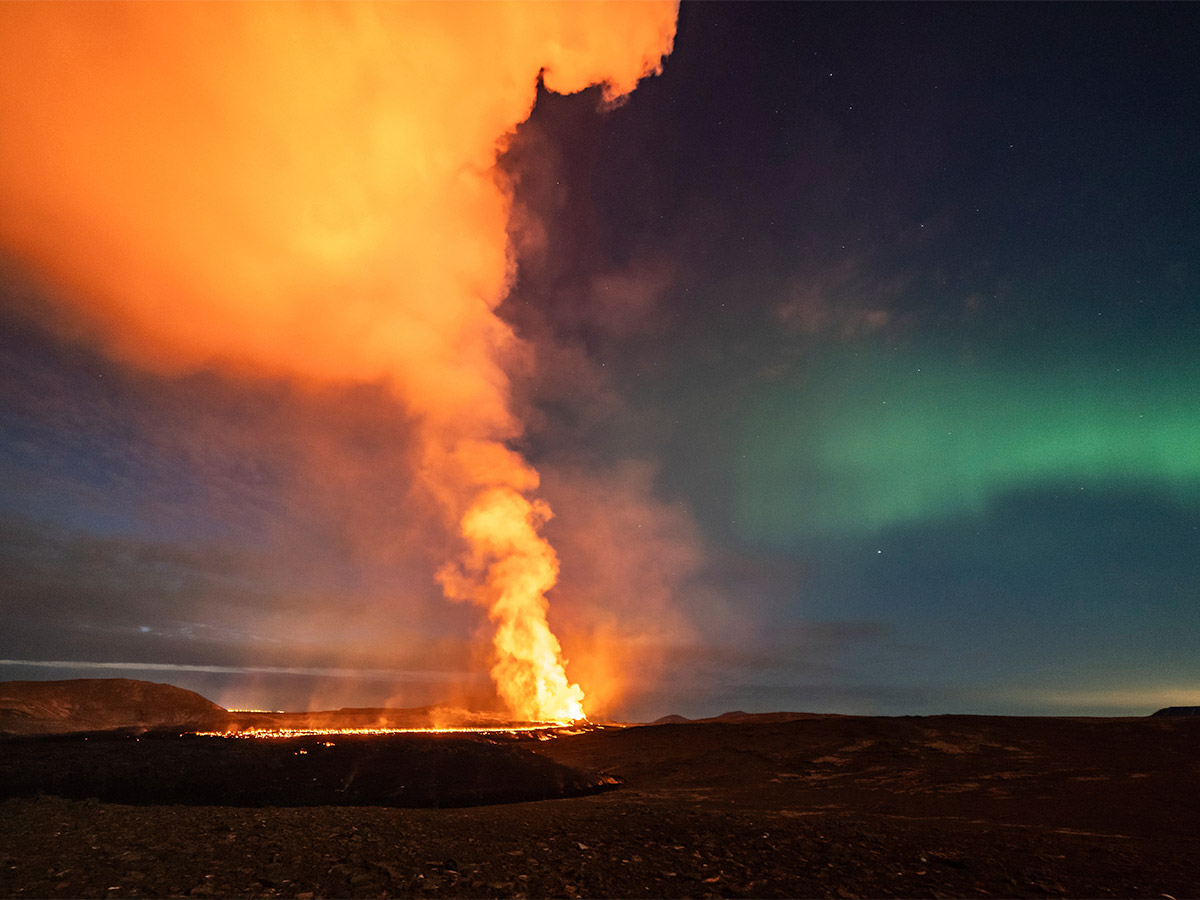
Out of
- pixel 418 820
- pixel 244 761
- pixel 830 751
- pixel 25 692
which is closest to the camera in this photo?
pixel 418 820

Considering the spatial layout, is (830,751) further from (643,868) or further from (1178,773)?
Answer: (643,868)

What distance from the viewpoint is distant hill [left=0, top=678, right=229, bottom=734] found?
7400cm

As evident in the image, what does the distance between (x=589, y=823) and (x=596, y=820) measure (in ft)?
1.42

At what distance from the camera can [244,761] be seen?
26.7 meters

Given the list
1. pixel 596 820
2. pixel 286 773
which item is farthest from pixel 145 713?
pixel 596 820

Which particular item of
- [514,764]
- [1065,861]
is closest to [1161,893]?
[1065,861]

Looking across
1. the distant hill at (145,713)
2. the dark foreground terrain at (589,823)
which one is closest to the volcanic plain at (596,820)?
the dark foreground terrain at (589,823)

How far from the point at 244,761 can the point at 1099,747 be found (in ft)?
157

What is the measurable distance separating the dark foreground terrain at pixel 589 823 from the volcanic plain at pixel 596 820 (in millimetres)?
90

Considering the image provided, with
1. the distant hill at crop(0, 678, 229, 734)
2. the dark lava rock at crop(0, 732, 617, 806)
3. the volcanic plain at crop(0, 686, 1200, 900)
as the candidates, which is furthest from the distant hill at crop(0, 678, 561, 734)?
the volcanic plain at crop(0, 686, 1200, 900)

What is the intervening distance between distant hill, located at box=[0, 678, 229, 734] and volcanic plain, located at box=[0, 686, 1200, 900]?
57.8 metres

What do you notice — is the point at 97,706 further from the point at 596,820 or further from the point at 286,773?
the point at 596,820

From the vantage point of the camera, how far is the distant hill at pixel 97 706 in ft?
243

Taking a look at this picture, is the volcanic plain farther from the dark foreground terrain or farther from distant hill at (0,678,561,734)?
distant hill at (0,678,561,734)
